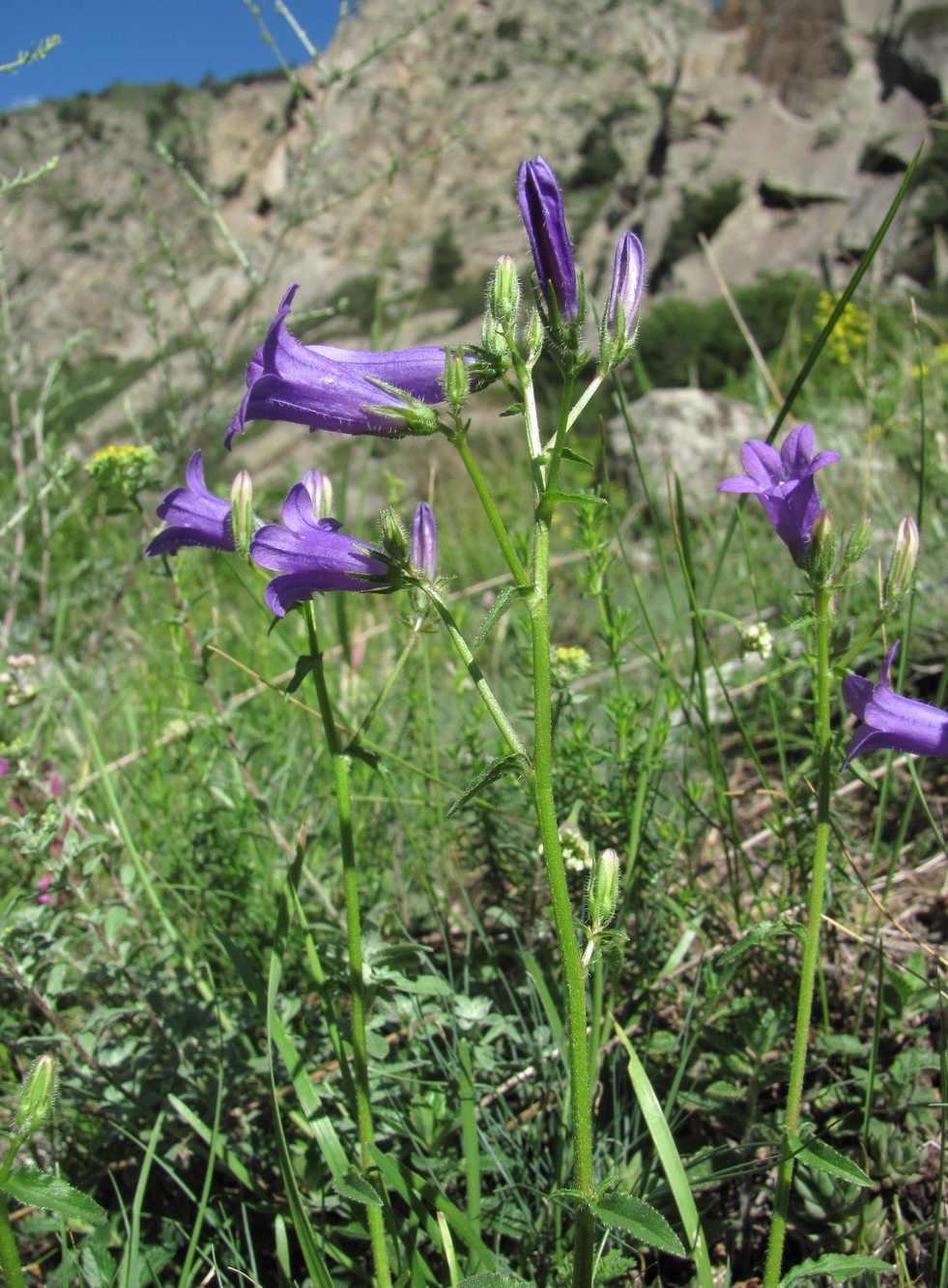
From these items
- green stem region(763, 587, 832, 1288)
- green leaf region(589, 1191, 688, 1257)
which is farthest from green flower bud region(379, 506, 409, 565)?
green leaf region(589, 1191, 688, 1257)

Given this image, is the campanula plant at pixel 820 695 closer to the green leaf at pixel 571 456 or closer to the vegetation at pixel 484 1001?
the vegetation at pixel 484 1001

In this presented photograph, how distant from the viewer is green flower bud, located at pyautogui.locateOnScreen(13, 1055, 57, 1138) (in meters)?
0.91

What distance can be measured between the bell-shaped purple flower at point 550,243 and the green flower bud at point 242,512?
469 millimetres

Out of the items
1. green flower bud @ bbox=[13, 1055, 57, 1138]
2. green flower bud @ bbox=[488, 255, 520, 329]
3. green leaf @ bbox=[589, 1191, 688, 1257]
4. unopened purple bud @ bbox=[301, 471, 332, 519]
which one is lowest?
green leaf @ bbox=[589, 1191, 688, 1257]

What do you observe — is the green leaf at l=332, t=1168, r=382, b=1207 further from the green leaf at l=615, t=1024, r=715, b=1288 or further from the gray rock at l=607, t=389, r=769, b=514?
the gray rock at l=607, t=389, r=769, b=514

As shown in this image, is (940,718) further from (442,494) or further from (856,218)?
(856,218)

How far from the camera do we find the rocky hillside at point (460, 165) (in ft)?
13.4

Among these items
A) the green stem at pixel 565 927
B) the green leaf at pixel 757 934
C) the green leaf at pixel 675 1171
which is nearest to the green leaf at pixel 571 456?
the green stem at pixel 565 927

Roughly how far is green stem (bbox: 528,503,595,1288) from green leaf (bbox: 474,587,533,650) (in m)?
0.02

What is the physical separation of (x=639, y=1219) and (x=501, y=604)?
0.70 m

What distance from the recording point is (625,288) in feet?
3.80

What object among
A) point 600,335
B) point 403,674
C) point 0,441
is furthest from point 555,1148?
point 0,441

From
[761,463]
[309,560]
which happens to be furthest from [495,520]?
[761,463]

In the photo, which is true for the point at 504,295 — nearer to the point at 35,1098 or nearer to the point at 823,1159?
the point at 35,1098
